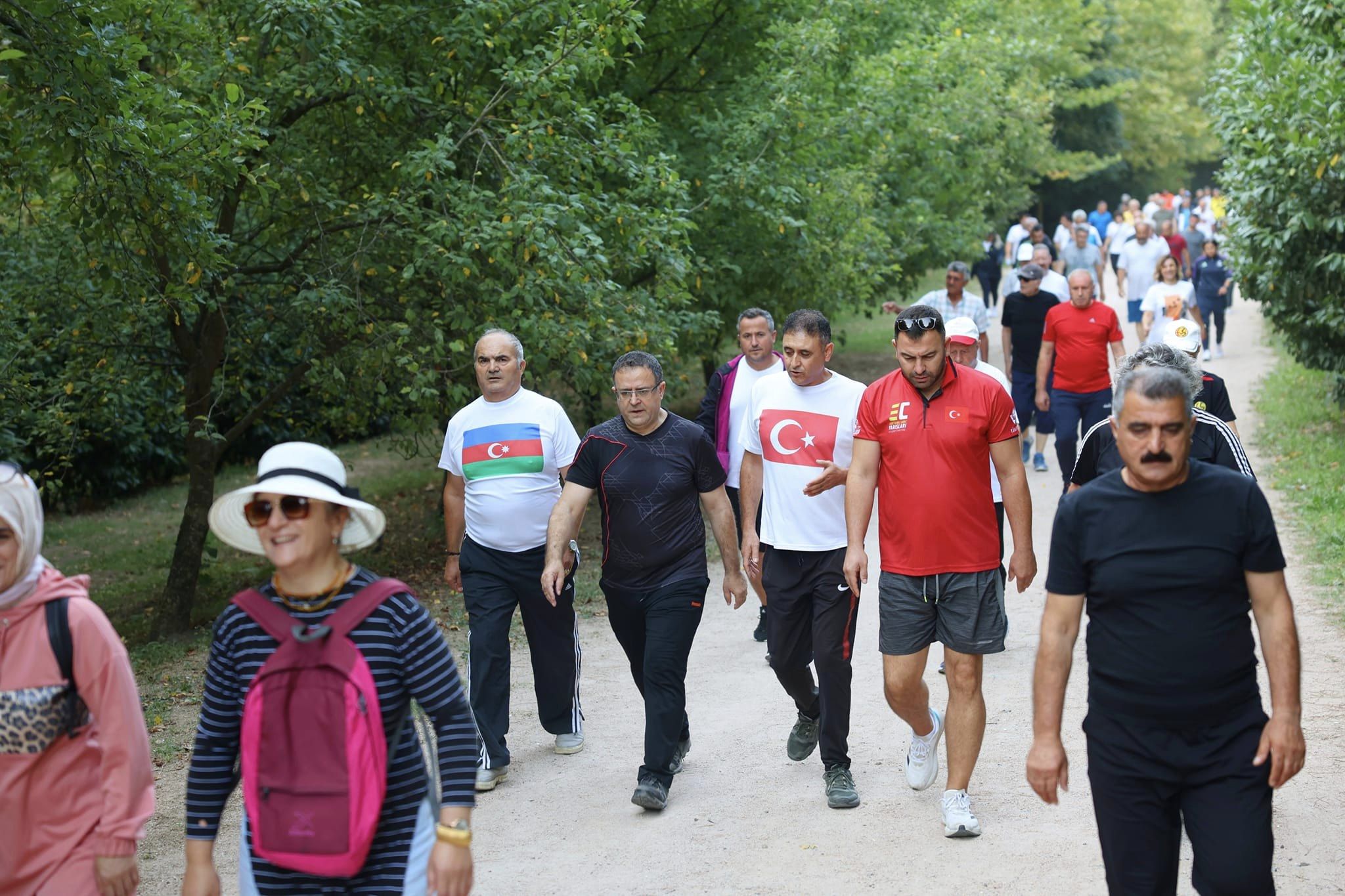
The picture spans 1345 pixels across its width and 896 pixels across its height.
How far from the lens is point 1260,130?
1371 centimetres

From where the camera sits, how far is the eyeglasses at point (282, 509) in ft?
11.6

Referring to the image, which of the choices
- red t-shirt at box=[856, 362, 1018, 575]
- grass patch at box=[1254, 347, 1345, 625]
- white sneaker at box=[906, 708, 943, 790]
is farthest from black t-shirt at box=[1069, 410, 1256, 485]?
grass patch at box=[1254, 347, 1345, 625]

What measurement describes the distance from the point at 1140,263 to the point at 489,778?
14.4 metres

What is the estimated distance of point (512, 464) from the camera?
7.14 m

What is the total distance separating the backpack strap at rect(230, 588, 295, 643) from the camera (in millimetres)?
3449

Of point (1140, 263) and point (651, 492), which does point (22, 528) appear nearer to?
point (651, 492)

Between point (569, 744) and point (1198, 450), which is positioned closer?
point (1198, 450)

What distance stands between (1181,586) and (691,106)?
12389 millimetres

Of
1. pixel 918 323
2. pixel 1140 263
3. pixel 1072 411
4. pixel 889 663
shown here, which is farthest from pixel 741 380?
pixel 1140 263

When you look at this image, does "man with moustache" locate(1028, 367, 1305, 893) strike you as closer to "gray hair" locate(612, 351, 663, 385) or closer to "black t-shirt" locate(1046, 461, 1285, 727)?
"black t-shirt" locate(1046, 461, 1285, 727)

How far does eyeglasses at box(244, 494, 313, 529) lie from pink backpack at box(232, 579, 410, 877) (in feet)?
0.85

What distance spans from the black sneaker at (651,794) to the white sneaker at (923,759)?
111 centimetres

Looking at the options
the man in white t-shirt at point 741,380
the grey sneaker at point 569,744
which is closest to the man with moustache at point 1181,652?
the grey sneaker at point 569,744

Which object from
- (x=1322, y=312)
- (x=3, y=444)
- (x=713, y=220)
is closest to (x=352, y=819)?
(x=3, y=444)
